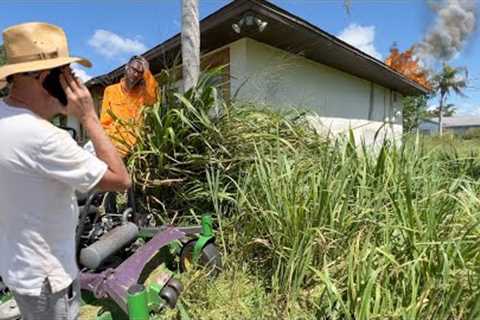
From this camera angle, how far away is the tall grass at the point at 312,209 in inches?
75.8

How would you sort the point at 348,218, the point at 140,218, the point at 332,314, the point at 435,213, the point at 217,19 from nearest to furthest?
the point at 332,314
the point at 435,213
the point at 348,218
the point at 140,218
the point at 217,19

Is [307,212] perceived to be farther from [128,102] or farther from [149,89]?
[128,102]

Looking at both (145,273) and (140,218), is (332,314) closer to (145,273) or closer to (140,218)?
(145,273)

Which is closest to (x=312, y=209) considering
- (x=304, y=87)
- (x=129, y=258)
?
(x=129, y=258)

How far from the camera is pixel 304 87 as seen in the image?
7957mm

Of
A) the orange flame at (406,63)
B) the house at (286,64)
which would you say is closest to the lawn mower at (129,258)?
the house at (286,64)

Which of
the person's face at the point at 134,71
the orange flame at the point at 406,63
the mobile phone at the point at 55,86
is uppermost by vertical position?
the orange flame at the point at 406,63

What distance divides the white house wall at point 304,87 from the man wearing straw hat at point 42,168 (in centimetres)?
252

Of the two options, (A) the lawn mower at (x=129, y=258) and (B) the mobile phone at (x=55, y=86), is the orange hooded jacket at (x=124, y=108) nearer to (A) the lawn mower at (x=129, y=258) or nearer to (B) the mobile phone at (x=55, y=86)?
(A) the lawn mower at (x=129, y=258)

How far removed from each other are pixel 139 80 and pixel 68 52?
2301mm

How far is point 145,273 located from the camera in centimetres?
269

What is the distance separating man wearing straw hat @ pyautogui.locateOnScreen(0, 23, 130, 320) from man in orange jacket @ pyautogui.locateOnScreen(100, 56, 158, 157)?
2173 mm

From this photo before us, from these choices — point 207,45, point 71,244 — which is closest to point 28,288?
point 71,244

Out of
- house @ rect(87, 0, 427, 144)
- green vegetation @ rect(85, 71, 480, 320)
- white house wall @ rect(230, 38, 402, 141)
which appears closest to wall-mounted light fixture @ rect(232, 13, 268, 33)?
house @ rect(87, 0, 427, 144)
